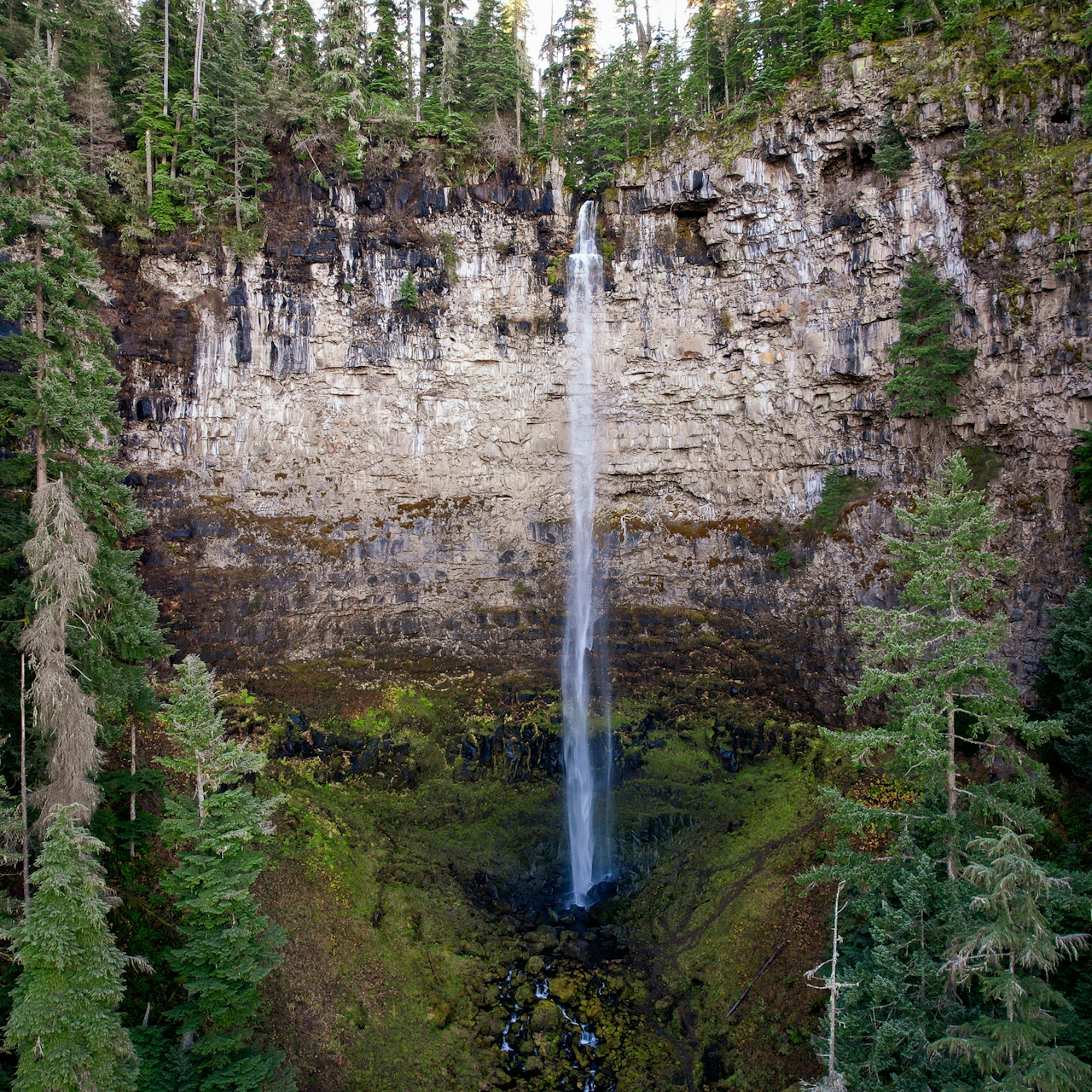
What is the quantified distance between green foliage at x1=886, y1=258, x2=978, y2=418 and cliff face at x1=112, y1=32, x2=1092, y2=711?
711 millimetres

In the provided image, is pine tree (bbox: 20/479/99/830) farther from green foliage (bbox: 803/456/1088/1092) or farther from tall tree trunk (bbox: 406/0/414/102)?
tall tree trunk (bbox: 406/0/414/102)

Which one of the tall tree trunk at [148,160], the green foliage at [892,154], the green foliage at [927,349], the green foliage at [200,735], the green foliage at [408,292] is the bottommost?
the green foliage at [200,735]

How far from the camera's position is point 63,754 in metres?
12.6

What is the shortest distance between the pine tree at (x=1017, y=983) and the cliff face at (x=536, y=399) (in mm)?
14646

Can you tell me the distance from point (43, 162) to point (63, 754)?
436 inches

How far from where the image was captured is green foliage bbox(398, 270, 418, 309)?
93.9 ft

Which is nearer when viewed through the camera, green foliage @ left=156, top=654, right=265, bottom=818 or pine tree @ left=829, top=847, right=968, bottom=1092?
pine tree @ left=829, top=847, right=968, bottom=1092

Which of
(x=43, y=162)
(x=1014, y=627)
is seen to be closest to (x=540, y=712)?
(x=1014, y=627)

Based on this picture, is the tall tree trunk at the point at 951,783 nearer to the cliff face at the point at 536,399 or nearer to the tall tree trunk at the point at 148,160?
the cliff face at the point at 536,399

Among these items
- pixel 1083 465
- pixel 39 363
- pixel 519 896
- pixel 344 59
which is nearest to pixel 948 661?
pixel 1083 465

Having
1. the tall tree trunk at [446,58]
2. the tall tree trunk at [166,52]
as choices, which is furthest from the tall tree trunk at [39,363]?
the tall tree trunk at [446,58]

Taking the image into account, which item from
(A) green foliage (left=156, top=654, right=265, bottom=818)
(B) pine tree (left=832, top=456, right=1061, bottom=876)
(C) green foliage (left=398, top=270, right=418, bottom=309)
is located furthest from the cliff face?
(A) green foliage (left=156, top=654, right=265, bottom=818)

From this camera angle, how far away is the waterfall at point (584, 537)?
27453mm

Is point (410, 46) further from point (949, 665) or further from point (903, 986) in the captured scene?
point (903, 986)
